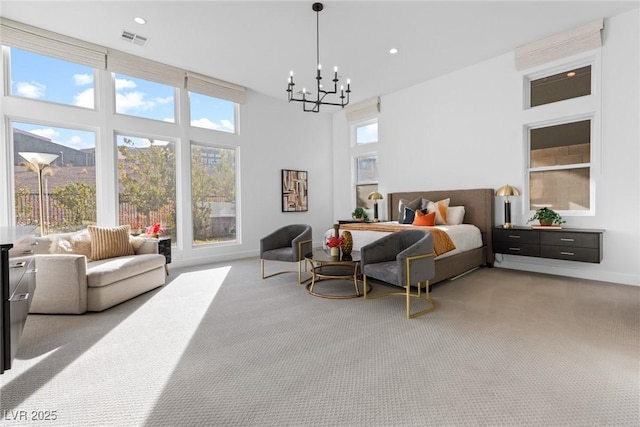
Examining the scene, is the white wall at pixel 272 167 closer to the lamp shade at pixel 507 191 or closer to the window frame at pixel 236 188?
the window frame at pixel 236 188

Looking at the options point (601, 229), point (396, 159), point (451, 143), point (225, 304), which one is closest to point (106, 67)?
point (225, 304)

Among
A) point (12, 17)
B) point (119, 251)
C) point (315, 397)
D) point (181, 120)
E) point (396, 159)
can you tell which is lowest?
point (315, 397)

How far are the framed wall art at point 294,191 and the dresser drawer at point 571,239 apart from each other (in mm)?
4642

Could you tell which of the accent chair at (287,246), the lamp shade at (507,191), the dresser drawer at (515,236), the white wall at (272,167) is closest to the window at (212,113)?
the white wall at (272,167)

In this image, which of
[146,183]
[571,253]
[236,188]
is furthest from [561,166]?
[146,183]

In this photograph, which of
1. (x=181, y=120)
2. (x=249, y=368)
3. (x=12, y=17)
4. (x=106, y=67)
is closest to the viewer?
(x=249, y=368)

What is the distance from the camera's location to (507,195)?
4.57m

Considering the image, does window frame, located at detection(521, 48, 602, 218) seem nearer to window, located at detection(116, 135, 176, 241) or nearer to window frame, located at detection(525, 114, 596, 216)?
window frame, located at detection(525, 114, 596, 216)

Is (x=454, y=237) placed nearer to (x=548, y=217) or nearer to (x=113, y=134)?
(x=548, y=217)

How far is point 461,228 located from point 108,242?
476 centimetres

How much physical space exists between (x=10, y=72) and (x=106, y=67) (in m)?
1.06

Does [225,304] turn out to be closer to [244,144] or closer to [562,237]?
[244,144]

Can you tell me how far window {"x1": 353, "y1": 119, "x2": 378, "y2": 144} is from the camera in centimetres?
700

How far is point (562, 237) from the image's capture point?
3.97m
